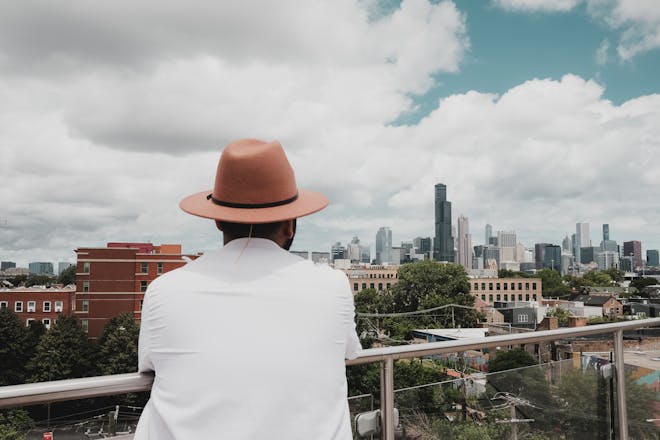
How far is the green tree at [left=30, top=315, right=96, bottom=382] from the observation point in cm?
4094

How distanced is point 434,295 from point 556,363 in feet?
209

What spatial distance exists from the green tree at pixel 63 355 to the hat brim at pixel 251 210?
4580cm

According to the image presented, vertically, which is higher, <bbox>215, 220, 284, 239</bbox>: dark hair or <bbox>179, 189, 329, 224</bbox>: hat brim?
<bbox>179, 189, 329, 224</bbox>: hat brim

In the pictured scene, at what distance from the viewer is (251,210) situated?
4.38ft

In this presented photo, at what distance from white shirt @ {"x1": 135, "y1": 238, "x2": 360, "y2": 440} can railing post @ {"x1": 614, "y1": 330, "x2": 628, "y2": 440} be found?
9.49 ft

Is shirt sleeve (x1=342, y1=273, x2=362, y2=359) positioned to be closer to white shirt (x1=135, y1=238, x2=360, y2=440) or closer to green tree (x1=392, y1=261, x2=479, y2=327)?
white shirt (x1=135, y1=238, x2=360, y2=440)

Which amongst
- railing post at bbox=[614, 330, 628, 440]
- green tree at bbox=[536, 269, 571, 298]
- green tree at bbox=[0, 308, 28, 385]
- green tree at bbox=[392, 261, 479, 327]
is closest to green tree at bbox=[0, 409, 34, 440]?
railing post at bbox=[614, 330, 628, 440]

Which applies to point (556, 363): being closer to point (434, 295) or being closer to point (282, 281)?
point (282, 281)

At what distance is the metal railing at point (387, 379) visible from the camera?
150cm

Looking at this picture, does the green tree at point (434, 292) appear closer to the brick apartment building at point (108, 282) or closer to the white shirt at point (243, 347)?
the brick apartment building at point (108, 282)

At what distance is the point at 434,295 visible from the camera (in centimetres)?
6494

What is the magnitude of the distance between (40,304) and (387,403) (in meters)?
60.4

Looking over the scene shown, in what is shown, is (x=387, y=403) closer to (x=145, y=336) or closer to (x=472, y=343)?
(x=472, y=343)

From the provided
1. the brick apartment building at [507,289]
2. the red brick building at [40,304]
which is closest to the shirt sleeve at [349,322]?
the red brick building at [40,304]
